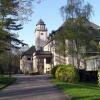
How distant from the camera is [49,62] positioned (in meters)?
103

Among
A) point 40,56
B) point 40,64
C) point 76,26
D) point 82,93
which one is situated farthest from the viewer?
point 40,64

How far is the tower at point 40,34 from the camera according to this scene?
143250mm

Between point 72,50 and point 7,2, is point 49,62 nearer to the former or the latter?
point 72,50

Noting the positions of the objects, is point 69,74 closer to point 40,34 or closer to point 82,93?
point 82,93

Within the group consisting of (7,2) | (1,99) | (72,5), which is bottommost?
(1,99)

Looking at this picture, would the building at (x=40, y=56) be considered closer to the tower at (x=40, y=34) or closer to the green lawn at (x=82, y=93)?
the tower at (x=40, y=34)

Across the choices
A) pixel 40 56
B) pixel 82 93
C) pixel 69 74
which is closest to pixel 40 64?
pixel 40 56

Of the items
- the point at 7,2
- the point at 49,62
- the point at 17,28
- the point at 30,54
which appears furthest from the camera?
the point at 30,54

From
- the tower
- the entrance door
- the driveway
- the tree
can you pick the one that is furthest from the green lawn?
the tower

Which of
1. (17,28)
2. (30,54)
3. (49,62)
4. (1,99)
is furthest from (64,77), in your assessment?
(30,54)

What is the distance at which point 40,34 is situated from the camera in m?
146

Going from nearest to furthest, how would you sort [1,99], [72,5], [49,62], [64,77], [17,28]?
[1,99] → [64,77] → [17,28] → [72,5] → [49,62]

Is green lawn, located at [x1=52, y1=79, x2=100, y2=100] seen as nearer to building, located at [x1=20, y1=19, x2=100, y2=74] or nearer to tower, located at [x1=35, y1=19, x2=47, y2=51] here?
building, located at [x1=20, y1=19, x2=100, y2=74]

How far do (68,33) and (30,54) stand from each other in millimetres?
84295
